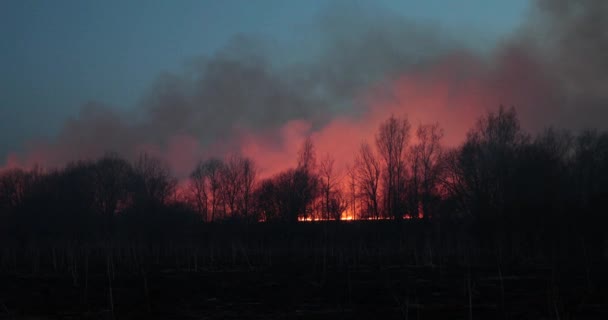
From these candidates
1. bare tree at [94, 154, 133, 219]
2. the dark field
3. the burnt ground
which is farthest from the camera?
bare tree at [94, 154, 133, 219]

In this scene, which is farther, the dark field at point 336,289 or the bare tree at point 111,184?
the bare tree at point 111,184

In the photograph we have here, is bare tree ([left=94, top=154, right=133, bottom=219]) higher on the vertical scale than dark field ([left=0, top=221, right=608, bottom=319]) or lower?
higher

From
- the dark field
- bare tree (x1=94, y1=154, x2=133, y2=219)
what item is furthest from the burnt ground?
bare tree (x1=94, y1=154, x2=133, y2=219)

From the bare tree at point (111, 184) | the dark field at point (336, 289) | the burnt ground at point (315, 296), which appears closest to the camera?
the burnt ground at point (315, 296)

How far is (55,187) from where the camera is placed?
5303 cm

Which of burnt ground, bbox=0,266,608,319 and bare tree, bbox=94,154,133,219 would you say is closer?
burnt ground, bbox=0,266,608,319

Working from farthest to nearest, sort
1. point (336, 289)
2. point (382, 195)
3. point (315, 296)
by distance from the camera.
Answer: point (382, 195) → point (336, 289) → point (315, 296)

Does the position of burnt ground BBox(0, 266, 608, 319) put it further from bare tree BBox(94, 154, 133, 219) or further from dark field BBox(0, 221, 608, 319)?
bare tree BBox(94, 154, 133, 219)

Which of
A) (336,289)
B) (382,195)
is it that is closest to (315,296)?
(336,289)

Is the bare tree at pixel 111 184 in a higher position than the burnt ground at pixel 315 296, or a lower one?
higher

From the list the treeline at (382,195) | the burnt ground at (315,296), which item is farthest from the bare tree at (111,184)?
the burnt ground at (315,296)

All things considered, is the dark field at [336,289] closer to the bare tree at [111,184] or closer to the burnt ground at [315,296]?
the burnt ground at [315,296]

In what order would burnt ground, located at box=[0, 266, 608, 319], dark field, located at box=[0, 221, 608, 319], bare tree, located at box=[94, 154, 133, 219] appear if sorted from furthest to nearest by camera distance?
bare tree, located at box=[94, 154, 133, 219], dark field, located at box=[0, 221, 608, 319], burnt ground, located at box=[0, 266, 608, 319]

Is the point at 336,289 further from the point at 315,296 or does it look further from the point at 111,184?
Result: the point at 111,184
